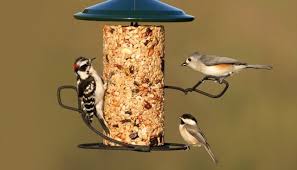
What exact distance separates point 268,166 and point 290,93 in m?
1.21

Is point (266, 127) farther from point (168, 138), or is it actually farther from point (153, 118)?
point (153, 118)

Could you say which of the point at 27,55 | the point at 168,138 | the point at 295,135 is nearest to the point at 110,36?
the point at 168,138

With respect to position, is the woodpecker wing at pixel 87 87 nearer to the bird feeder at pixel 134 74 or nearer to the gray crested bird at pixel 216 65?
the bird feeder at pixel 134 74

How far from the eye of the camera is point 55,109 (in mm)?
20859

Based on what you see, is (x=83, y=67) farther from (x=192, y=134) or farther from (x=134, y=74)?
(x=192, y=134)

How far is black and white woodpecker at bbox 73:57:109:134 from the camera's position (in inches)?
539

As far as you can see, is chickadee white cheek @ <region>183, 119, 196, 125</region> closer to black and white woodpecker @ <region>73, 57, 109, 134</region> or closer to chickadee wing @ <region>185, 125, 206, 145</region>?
chickadee wing @ <region>185, 125, 206, 145</region>

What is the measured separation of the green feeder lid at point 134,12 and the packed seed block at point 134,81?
6.2 inches

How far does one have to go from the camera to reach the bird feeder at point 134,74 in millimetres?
13445

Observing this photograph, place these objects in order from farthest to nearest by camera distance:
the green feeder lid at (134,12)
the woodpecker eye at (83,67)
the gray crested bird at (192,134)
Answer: the gray crested bird at (192,134) < the woodpecker eye at (83,67) < the green feeder lid at (134,12)

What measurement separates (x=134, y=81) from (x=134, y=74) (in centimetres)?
6

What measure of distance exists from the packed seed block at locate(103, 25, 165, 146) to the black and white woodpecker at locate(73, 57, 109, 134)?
2.0 inches

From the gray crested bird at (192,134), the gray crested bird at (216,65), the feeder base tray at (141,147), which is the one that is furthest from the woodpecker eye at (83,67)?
the gray crested bird at (192,134)

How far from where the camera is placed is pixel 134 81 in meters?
13.5
